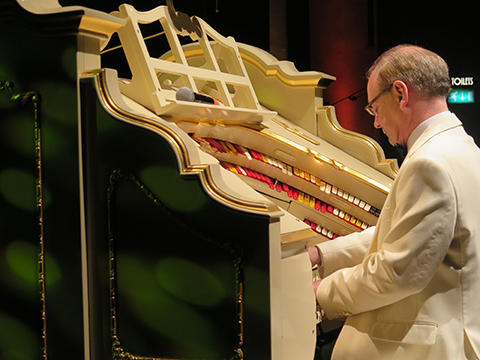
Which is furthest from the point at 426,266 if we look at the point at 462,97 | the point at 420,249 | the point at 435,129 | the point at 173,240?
the point at 462,97

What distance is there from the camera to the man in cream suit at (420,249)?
131 cm

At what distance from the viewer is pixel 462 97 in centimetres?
605

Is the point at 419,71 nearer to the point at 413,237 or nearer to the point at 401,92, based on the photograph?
the point at 401,92

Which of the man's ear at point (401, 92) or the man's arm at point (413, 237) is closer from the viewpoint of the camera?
the man's arm at point (413, 237)

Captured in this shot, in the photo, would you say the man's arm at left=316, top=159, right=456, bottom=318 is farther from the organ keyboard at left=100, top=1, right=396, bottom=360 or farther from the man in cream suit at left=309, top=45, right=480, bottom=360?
the organ keyboard at left=100, top=1, right=396, bottom=360

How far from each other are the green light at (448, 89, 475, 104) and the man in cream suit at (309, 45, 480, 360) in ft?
16.3

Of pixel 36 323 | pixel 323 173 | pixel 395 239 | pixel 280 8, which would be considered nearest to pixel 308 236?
pixel 395 239

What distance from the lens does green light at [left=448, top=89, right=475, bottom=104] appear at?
6039mm

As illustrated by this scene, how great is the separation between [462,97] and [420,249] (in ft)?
17.6

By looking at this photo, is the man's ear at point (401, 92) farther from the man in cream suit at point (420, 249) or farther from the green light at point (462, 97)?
the green light at point (462, 97)

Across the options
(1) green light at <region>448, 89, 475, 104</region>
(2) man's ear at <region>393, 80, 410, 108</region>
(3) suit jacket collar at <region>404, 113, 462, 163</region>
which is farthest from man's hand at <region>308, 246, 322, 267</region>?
(1) green light at <region>448, 89, 475, 104</region>

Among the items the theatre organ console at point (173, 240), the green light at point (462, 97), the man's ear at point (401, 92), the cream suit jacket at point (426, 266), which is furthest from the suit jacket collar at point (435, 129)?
the green light at point (462, 97)

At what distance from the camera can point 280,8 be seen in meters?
5.27

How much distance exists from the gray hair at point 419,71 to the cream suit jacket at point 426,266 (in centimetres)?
10
